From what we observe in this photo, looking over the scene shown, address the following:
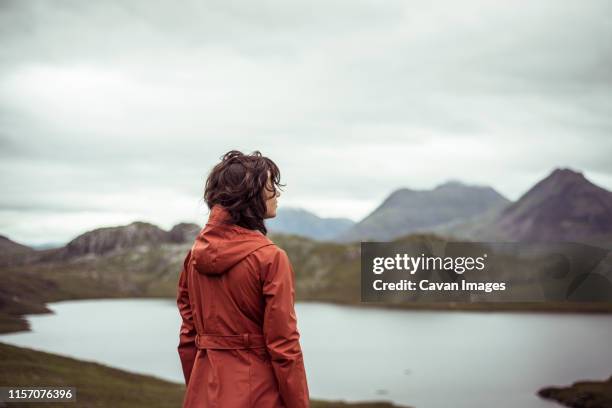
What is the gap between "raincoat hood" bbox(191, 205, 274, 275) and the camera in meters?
5.92

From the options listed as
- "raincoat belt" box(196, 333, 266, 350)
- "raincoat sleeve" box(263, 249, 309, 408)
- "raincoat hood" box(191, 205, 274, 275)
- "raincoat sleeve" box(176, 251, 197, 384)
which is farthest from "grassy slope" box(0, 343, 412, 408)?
"raincoat sleeve" box(263, 249, 309, 408)

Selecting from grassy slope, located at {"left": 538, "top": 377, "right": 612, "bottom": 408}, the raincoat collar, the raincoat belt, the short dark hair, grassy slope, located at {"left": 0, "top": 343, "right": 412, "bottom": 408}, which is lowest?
grassy slope, located at {"left": 538, "top": 377, "right": 612, "bottom": 408}

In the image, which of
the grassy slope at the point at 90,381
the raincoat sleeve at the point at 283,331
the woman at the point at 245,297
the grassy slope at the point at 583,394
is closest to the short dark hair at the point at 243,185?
the woman at the point at 245,297

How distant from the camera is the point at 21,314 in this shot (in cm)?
16188

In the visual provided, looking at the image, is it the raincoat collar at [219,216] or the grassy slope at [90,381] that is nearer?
the raincoat collar at [219,216]

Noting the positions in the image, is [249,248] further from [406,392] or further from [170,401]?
[406,392]

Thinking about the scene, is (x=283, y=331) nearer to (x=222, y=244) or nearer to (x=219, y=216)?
(x=222, y=244)

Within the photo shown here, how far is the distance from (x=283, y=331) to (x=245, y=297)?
0.53 meters

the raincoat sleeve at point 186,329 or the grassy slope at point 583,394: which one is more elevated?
the raincoat sleeve at point 186,329

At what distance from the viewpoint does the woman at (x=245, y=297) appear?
231 inches

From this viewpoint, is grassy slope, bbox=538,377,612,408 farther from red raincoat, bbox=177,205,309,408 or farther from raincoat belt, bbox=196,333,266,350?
raincoat belt, bbox=196,333,266,350

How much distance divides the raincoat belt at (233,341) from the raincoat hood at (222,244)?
72cm

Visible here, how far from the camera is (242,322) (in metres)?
6.14

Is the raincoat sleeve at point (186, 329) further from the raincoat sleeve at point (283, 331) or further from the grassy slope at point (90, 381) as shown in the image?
the grassy slope at point (90, 381)
